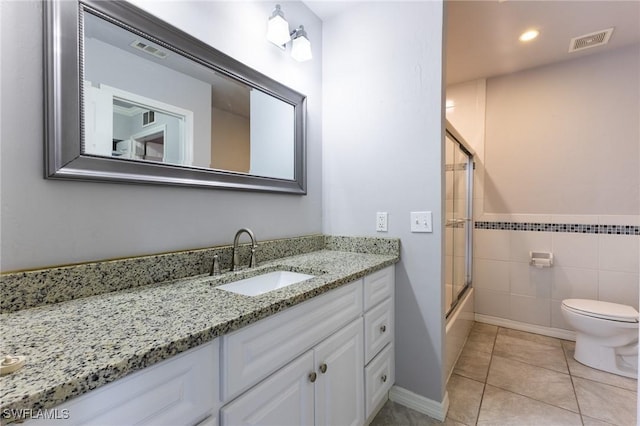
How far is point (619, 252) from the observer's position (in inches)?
90.5

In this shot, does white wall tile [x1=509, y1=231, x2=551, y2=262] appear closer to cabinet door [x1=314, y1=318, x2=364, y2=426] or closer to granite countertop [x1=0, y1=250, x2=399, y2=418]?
cabinet door [x1=314, y1=318, x2=364, y2=426]

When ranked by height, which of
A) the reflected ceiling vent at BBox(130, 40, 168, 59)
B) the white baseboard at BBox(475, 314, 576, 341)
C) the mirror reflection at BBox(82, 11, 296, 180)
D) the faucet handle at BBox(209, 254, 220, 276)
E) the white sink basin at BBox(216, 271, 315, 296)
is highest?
the reflected ceiling vent at BBox(130, 40, 168, 59)

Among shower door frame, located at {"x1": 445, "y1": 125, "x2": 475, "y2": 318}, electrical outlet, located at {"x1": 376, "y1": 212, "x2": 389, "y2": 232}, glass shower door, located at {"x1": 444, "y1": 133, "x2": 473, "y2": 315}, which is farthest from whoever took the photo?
shower door frame, located at {"x1": 445, "y1": 125, "x2": 475, "y2": 318}

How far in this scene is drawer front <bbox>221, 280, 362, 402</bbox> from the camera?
74 cm

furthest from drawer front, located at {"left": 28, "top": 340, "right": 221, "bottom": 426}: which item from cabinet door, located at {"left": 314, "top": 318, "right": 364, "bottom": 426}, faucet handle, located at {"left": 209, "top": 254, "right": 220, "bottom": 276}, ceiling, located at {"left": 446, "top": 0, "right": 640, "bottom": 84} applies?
ceiling, located at {"left": 446, "top": 0, "right": 640, "bottom": 84}

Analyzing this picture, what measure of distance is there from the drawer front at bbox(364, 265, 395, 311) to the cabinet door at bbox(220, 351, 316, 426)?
0.47m

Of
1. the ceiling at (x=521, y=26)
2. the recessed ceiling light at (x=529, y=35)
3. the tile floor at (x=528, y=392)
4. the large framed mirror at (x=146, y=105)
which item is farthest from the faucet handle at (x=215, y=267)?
the recessed ceiling light at (x=529, y=35)

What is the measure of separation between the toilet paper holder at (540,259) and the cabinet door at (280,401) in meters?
2.50

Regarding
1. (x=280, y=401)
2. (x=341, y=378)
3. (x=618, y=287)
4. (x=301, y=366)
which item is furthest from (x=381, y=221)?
(x=618, y=287)

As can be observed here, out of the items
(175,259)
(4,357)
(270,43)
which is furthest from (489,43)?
(4,357)

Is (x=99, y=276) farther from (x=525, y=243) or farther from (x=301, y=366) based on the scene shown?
(x=525, y=243)

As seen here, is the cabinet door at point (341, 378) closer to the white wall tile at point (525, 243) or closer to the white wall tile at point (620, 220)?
the white wall tile at point (525, 243)

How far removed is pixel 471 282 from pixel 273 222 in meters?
2.23

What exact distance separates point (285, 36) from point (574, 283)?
9.79 ft
